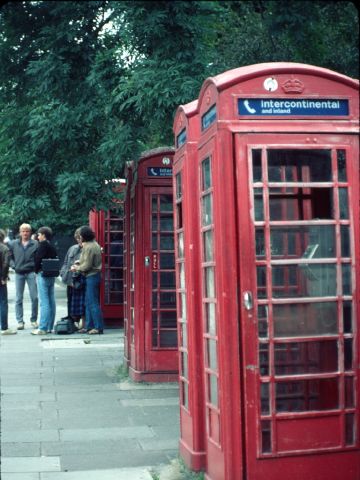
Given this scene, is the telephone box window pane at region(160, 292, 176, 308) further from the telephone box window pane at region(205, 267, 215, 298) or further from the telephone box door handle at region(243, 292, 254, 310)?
the telephone box door handle at region(243, 292, 254, 310)

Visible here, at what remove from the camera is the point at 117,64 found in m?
8.77

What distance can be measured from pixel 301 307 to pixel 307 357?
313 millimetres

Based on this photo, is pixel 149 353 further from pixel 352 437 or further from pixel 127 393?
pixel 352 437

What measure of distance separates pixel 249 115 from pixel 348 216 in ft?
2.73

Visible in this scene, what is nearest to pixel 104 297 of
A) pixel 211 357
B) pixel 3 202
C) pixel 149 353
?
pixel 3 202

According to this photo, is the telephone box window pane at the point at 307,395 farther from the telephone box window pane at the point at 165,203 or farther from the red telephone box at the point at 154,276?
the telephone box window pane at the point at 165,203

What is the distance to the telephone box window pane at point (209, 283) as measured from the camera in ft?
17.9

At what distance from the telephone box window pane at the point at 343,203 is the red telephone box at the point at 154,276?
490 cm

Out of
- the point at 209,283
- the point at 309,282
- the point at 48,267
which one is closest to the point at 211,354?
the point at 209,283

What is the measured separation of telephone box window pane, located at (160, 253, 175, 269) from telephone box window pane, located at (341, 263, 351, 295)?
4.94 metres

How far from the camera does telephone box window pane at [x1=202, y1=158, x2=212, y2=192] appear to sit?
18.0ft

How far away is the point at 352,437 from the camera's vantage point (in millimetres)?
5152

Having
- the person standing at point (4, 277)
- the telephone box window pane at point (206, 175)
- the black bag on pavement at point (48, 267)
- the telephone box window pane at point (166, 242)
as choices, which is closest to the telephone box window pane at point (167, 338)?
the telephone box window pane at point (166, 242)

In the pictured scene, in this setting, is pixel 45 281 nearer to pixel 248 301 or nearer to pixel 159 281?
pixel 159 281
